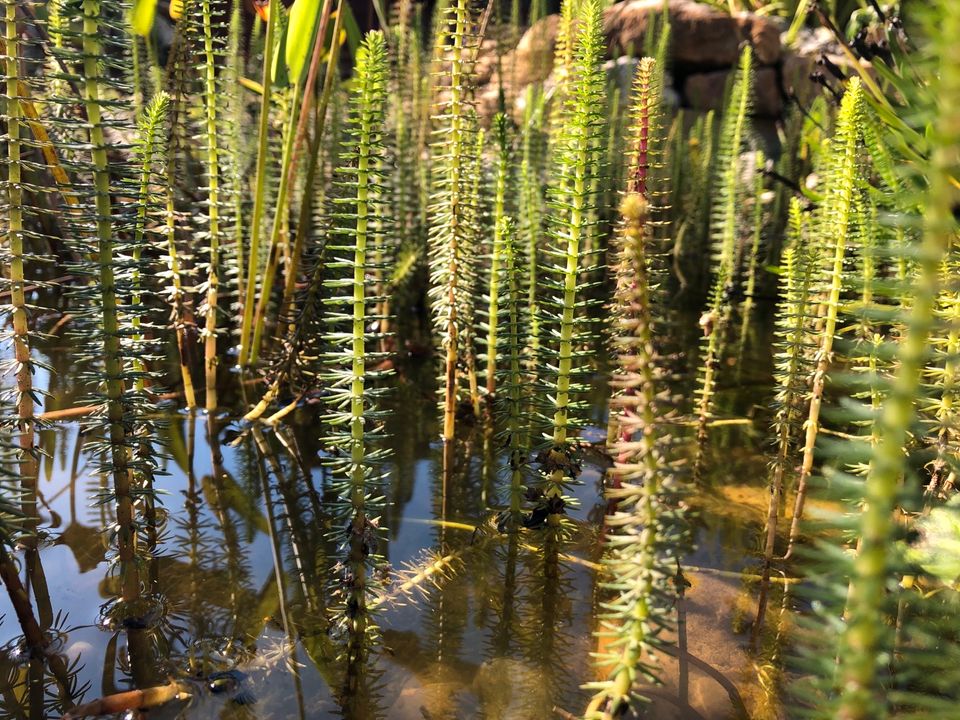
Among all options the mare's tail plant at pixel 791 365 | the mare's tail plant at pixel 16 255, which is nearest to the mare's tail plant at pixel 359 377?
the mare's tail plant at pixel 16 255

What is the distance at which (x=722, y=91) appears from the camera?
7.54 metres

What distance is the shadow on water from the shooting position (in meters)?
1.27

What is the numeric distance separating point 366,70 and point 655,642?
0.99m

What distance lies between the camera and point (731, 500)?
195 centimetres

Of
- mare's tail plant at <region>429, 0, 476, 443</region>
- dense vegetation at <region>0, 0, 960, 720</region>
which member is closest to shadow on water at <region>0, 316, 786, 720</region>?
dense vegetation at <region>0, 0, 960, 720</region>

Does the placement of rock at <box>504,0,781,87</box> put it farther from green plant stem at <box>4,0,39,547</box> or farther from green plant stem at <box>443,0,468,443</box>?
green plant stem at <box>4,0,39,547</box>

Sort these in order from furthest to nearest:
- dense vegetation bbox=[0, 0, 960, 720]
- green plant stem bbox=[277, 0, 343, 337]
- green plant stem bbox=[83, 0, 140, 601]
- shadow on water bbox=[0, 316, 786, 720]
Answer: green plant stem bbox=[277, 0, 343, 337] < shadow on water bbox=[0, 316, 786, 720] < green plant stem bbox=[83, 0, 140, 601] < dense vegetation bbox=[0, 0, 960, 720]

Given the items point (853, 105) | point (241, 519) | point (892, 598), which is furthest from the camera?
point (241, 519)

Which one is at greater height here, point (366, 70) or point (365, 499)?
point (366, 70)

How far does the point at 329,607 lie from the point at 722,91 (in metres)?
7.36

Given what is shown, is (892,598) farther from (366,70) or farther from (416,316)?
(416,316)

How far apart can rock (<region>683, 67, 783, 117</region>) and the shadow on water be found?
6.26m

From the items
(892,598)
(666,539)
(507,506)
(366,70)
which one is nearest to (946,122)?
(892,598)

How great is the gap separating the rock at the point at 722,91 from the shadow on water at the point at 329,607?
6263 mm
